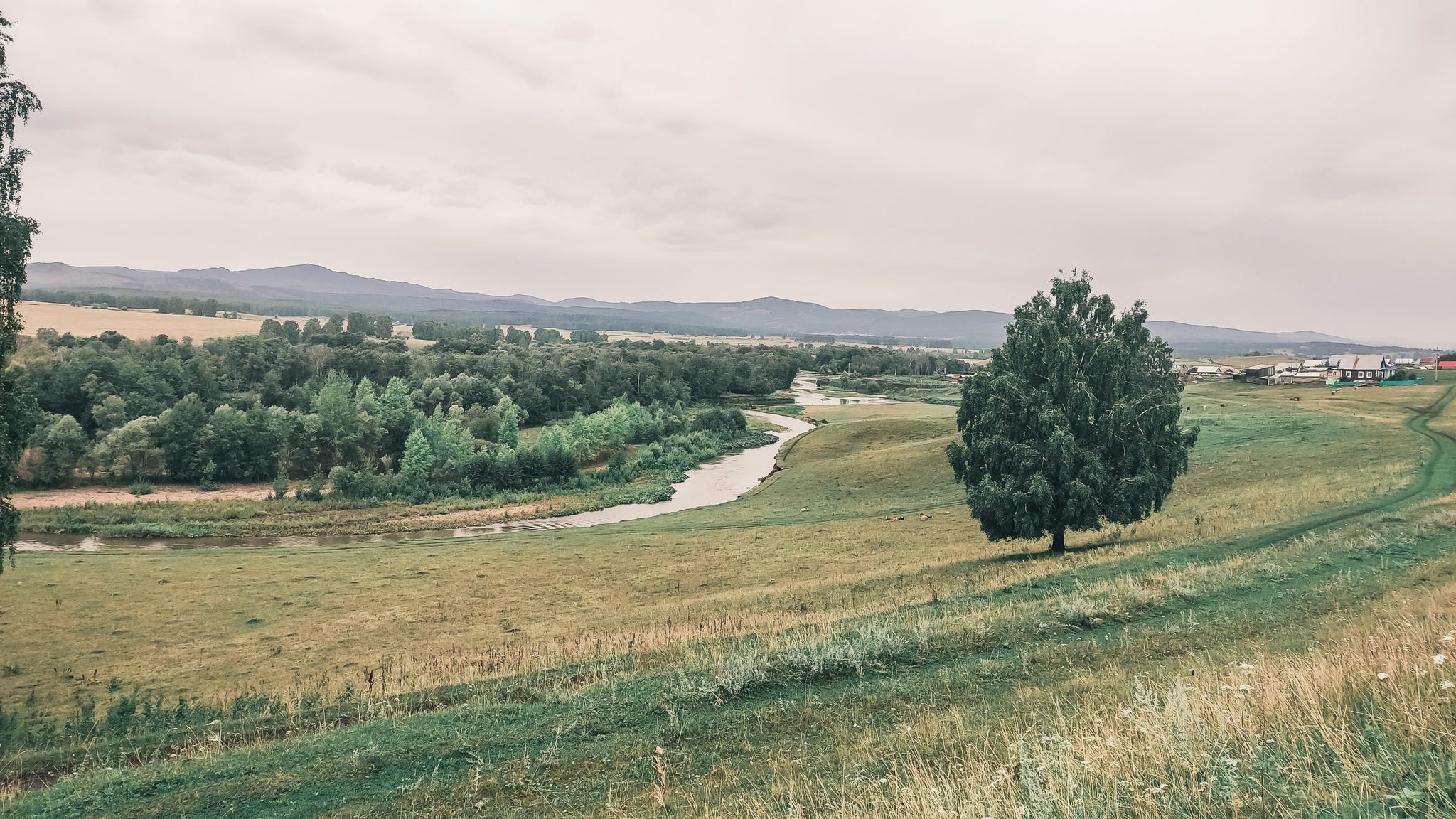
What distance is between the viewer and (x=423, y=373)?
5098 inches

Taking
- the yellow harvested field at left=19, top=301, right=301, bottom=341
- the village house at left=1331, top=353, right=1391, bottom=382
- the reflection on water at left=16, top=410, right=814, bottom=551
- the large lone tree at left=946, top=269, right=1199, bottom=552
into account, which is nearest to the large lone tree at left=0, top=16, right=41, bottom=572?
the large lone tree at left=946, top=269, right=1199, bottom=552

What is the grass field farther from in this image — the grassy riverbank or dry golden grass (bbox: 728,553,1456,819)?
the grassy riverbank

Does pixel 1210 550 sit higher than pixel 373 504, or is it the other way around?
pixel 1210 550

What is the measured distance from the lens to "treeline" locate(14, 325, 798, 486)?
262 ft

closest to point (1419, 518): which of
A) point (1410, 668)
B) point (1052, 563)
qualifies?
point (1052, 563)

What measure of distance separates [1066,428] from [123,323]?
194218 millimetres

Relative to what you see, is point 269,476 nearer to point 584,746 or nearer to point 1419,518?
point 584,746

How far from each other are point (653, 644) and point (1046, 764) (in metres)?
14.5

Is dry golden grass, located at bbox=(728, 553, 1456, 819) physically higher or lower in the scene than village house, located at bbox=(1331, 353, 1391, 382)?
lower

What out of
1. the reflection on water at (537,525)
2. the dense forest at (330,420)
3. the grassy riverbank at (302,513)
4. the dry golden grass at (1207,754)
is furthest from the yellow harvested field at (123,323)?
the dry golden grass at (1207,754)

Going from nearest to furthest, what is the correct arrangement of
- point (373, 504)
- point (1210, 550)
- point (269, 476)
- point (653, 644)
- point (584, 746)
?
1. point (584, 746)
2. point (653, 644)
3. point (1210, 550)
4. point (373, 504)
5. point (269, 476)

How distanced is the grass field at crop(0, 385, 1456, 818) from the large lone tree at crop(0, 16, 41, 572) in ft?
25.2

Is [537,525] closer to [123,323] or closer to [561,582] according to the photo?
[561,582]

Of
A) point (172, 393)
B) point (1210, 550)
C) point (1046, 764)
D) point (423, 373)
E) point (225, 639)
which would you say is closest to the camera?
point (1046, 764)
